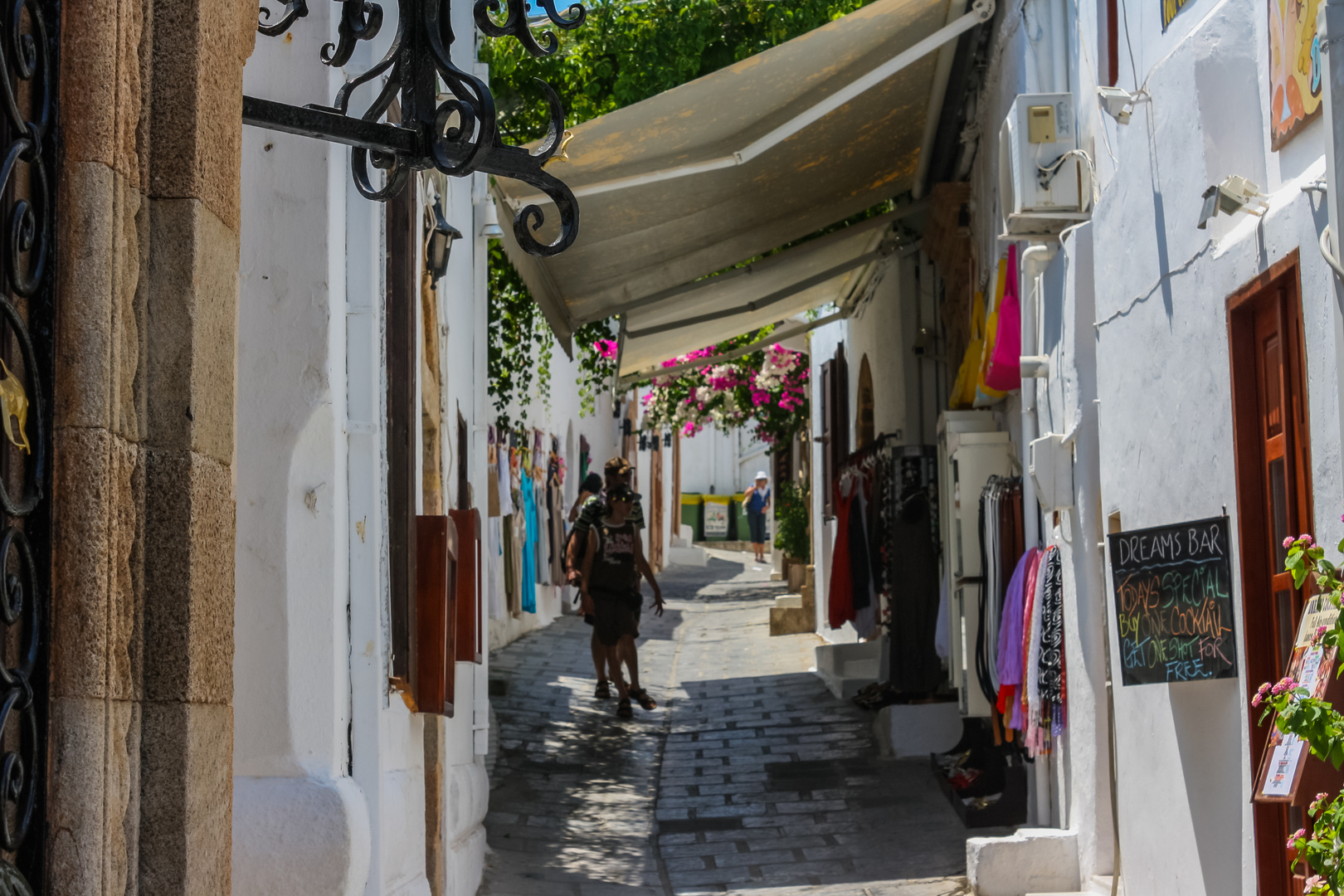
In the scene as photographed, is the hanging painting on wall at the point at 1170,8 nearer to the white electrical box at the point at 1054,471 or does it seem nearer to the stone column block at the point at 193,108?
the white electrical box at the point at 1054,471

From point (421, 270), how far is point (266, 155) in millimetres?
1312

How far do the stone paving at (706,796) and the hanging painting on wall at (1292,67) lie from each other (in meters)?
3.77

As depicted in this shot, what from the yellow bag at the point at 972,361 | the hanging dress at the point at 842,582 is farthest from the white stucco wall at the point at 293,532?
the hanging dress at the point at 842,582

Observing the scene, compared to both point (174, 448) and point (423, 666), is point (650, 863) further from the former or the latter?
point (174, 448)

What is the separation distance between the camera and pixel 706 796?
823 cm

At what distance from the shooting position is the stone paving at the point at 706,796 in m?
6.64

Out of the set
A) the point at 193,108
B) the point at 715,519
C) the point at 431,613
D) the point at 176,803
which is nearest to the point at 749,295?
the point at 431,613

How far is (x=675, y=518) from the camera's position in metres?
38.2

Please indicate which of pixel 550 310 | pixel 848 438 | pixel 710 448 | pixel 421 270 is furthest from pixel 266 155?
pixel 710 448

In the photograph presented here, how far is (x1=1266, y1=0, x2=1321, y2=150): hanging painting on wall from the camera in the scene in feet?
10.7

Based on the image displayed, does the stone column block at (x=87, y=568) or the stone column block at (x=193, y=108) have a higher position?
the stone column block at (x=193, y=108)

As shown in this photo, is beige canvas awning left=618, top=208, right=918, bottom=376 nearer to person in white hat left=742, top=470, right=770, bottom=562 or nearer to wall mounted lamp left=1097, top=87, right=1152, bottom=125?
wall mounted lamp left=1097, top=87, right=1152, bottom=125

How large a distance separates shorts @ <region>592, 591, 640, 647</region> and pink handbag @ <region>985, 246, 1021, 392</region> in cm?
371

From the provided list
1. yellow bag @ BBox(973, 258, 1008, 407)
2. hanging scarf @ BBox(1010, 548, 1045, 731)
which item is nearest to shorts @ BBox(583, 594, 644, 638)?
yellow bag @ BBox(973, 258, 1008, 407)
